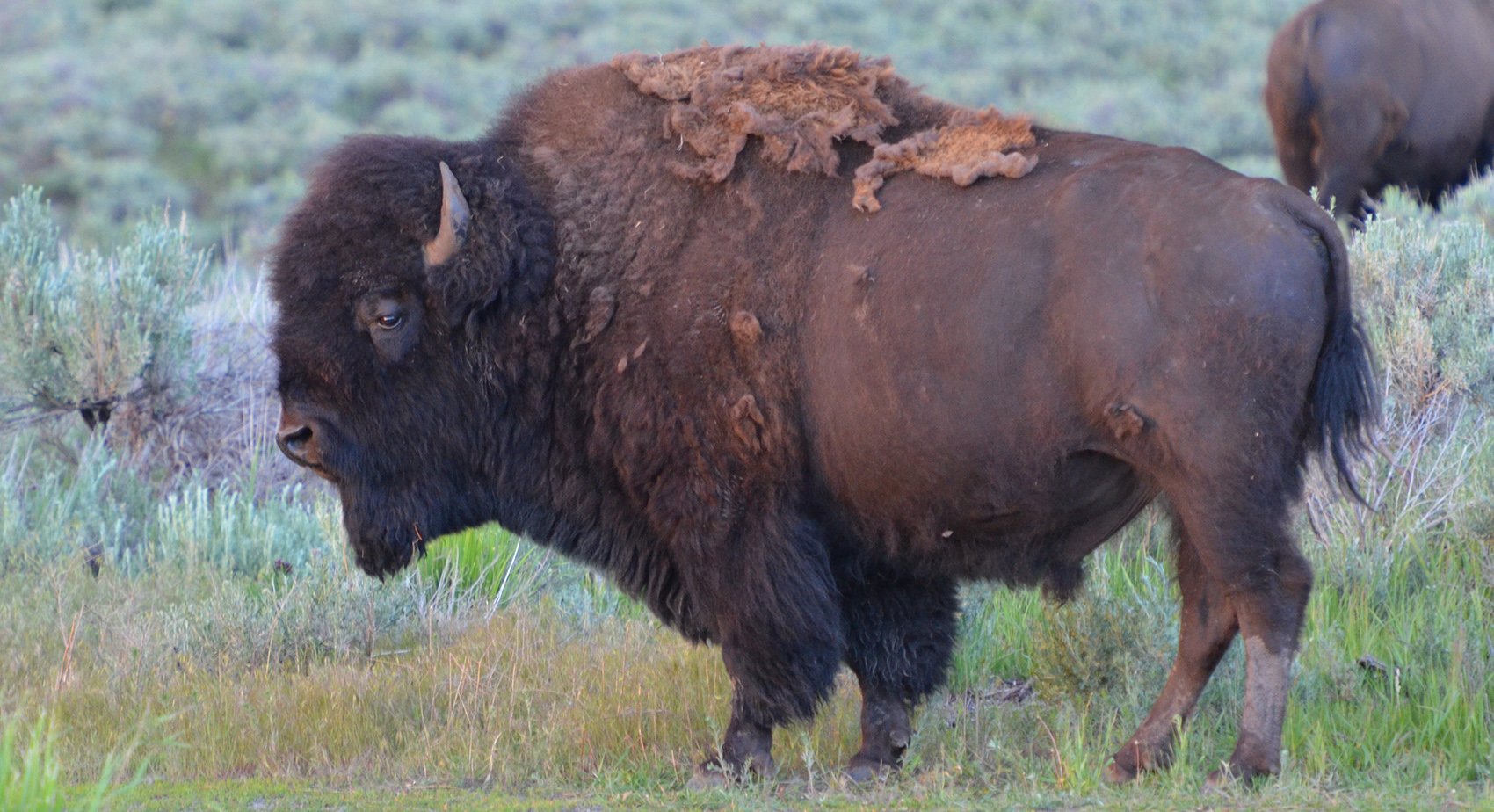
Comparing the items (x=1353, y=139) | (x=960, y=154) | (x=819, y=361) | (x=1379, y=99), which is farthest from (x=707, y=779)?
(x=1379, y=99)

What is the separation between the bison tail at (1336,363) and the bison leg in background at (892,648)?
147 centimetres

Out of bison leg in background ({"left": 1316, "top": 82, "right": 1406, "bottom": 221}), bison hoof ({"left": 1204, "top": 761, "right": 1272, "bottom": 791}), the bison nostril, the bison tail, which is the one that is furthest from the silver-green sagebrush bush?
bison leg in background ({"left": 1316, "top": 82, "right": 1406, "bottom": 221})

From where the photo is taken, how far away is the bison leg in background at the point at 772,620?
4664 millimetres

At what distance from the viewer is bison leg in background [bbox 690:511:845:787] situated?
15.3 ft

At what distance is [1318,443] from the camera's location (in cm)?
421

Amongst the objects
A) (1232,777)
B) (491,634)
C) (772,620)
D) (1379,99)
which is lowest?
(491,634)

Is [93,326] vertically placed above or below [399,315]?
below

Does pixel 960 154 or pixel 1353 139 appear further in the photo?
pixel 1353 139

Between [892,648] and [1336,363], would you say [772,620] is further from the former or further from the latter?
[1336,363]

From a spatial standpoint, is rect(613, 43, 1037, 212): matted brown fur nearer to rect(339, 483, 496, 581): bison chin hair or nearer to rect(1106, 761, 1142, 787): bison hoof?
rect(339, 483, 496, 581): bison chin hair

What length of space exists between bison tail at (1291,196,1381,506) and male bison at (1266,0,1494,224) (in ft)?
20.0

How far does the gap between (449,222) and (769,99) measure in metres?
1.19

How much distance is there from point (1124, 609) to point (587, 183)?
9.24ft

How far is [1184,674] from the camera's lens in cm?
460
